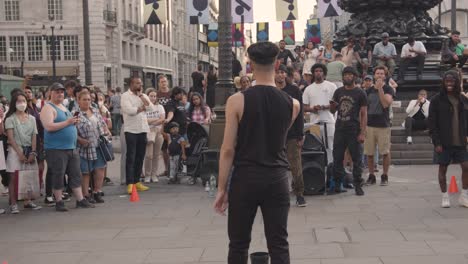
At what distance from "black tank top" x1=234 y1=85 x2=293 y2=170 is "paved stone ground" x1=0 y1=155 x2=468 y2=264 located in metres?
1.86

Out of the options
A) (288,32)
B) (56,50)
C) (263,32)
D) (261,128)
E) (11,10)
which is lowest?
(261,128)

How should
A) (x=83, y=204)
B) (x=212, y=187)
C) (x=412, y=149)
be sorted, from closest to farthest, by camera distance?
(x=83, y=204) < (x=212, y=187) < (x=412, y=149)

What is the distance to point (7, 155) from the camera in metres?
9.25

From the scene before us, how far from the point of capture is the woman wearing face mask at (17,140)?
915 centimetres

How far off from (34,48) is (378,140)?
45994 mm

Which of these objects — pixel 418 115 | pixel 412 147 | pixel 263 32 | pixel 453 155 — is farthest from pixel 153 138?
pixel 263 32

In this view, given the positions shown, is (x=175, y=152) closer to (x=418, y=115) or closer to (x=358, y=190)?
(x=358, y=190)

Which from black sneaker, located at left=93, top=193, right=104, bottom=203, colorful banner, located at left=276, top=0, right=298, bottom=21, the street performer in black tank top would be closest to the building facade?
colorful banner, located at left=276, top=0, right=298, bottom=21

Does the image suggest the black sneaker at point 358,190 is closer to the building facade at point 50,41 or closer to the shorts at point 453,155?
the shorts at point 453,155

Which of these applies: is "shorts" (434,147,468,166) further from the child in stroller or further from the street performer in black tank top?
the street performer in black tank top

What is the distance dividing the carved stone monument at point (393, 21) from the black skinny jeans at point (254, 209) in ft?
50.9

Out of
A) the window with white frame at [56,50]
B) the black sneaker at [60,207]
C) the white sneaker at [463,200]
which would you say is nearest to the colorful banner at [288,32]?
the white sneaker at [463,200]

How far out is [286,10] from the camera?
1939 centimetres

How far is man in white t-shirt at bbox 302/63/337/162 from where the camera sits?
33.8 feet
